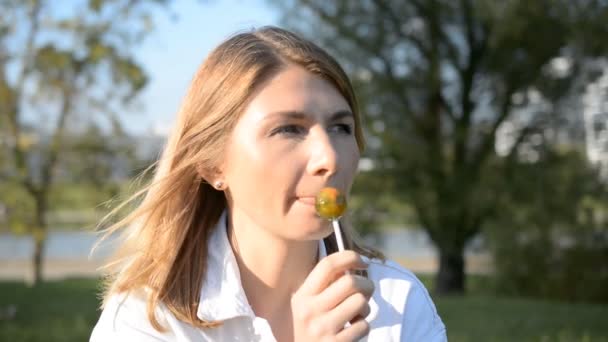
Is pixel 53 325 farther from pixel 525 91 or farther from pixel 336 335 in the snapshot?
pixel 525 91

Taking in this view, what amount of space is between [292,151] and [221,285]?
0.43 metres

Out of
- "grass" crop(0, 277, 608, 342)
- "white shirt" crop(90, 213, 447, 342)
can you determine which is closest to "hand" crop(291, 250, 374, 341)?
"white shirt" crop(90, 213, 447, 342)

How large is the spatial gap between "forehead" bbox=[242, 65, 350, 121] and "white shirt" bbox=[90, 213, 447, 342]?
0.40 m

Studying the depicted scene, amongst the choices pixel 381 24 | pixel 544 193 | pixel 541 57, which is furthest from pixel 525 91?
pixel 381 24

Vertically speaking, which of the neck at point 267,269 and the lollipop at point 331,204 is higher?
the lollipop at point 331,204

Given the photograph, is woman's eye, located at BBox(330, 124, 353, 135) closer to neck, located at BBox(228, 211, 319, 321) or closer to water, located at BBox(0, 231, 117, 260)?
neck, located at BBox(228, 211, 319, 321)

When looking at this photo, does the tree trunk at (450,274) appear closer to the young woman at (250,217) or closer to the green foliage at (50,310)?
the green foliage at (50,310)

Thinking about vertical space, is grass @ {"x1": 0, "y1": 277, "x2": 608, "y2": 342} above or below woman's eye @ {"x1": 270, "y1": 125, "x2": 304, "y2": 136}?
below

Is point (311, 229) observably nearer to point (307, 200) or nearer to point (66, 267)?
point (307, 200)

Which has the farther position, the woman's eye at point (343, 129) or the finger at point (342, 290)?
the woman's eye at point (343, 129)

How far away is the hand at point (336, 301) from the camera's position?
162 cm

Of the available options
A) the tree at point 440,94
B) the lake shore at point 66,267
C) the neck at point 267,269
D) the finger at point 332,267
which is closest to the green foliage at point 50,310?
the neck at point 267,269

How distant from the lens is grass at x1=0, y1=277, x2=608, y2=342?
21.3 feet

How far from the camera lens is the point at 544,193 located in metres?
11.2
